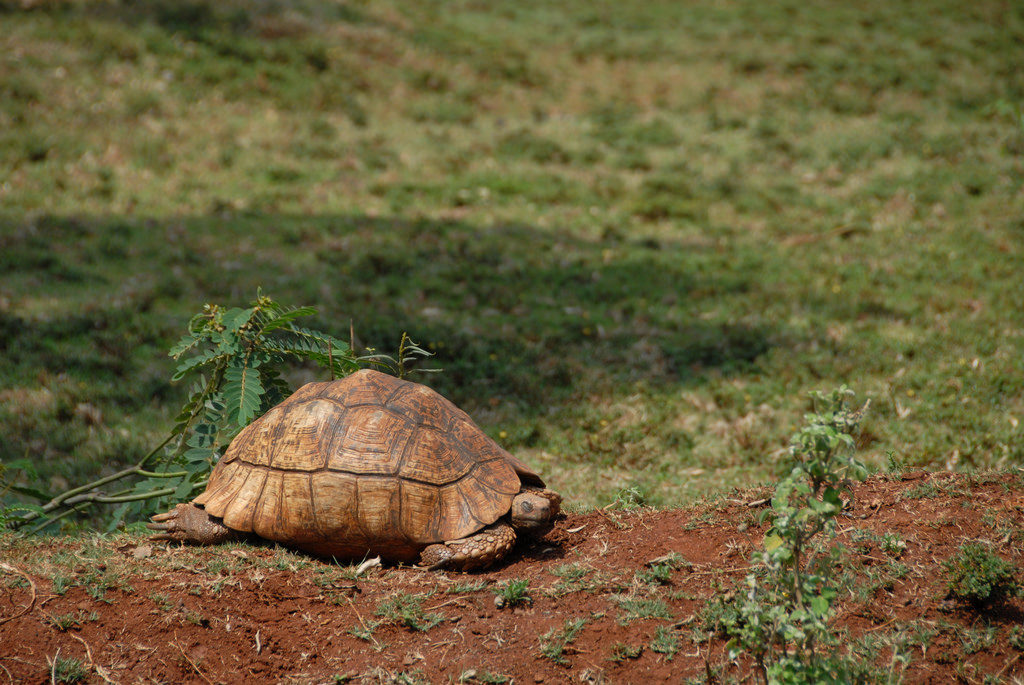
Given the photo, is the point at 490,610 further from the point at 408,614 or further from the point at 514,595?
the point at 408,614

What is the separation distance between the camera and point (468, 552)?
→ 469 cm

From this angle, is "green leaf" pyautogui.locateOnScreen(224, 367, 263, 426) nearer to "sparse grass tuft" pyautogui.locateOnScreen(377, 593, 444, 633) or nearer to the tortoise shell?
the tortoise shell

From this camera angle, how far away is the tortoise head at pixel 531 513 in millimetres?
4910

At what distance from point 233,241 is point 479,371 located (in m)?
5.87

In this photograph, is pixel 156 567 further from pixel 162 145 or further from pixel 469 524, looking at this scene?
pixel 162 145

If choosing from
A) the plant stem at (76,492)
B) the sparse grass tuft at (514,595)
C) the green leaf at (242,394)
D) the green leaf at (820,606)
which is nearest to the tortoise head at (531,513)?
the sparse grass tuft at (514,595)

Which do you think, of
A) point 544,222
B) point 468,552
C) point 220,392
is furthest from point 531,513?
point 544,222

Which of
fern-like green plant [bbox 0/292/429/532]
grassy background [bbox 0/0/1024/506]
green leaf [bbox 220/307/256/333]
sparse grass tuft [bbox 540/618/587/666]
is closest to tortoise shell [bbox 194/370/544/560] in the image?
fern-like green plant [bbox 0/292/429/532]

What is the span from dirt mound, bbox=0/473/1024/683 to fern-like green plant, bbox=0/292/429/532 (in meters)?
0.64

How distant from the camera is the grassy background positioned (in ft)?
27.2

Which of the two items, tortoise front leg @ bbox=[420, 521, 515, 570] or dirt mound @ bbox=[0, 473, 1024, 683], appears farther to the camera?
tortoise front leg @ bbox=[420, 521, 515, 570]

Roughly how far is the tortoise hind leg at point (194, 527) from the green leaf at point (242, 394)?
0.67 meters

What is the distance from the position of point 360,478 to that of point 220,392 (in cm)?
164

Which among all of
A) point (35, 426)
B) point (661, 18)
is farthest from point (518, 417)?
point (661, 18)
